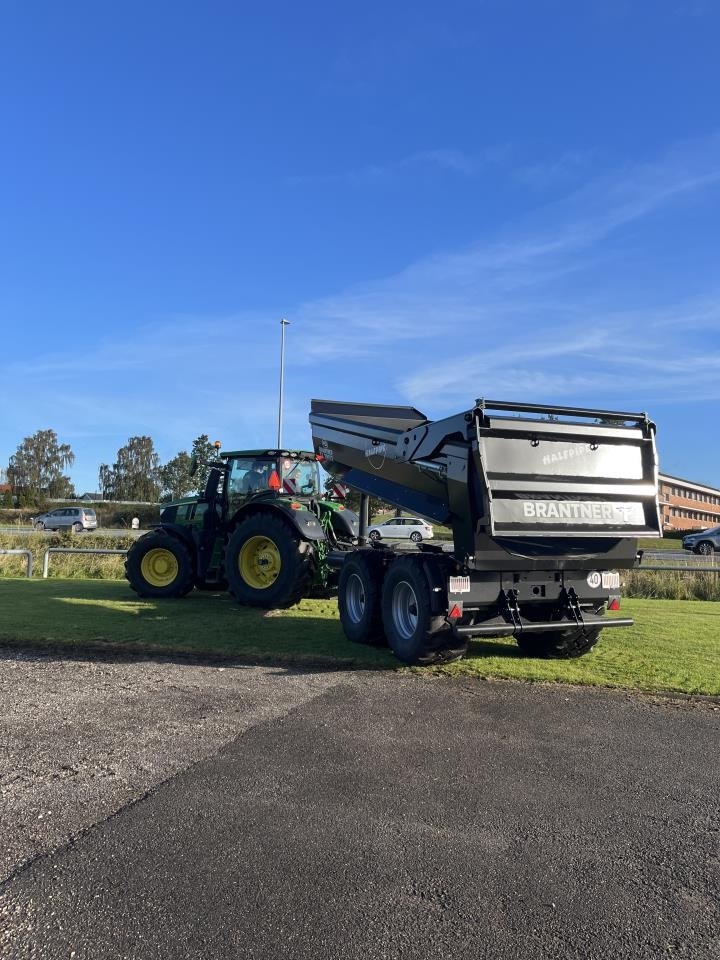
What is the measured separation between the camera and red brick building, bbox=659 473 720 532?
2672 inches

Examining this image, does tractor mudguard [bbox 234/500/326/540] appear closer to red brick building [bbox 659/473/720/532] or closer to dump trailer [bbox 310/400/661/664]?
dump trailer [bbox 310/400/661/664]

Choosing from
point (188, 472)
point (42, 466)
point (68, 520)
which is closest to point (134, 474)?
point (42, 466)

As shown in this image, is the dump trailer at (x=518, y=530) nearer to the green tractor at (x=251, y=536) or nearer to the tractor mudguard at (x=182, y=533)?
the green tractor at (x=251, y=536)

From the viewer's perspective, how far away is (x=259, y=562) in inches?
437

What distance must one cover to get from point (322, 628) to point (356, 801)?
5866 mm

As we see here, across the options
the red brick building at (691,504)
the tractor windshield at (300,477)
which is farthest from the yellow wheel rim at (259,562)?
the red brick building at (691,504)

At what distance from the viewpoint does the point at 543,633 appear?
823 cm

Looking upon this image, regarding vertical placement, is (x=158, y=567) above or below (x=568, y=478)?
below

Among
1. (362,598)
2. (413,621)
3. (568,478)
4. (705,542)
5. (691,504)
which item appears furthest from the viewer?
(691,504)

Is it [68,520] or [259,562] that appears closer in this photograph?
[259,562]

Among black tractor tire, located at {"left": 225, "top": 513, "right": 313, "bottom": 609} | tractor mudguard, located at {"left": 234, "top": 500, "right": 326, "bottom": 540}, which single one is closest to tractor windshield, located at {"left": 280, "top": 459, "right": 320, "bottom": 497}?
tractor mudguard, located at {"left": 234, "top": 500, "right": 326, "bottom": 540}

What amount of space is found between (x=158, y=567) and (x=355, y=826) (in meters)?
9.67

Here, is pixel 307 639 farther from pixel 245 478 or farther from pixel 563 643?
pixel 245 478

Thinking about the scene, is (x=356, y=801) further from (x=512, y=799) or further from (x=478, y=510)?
(x=478, y=510)
